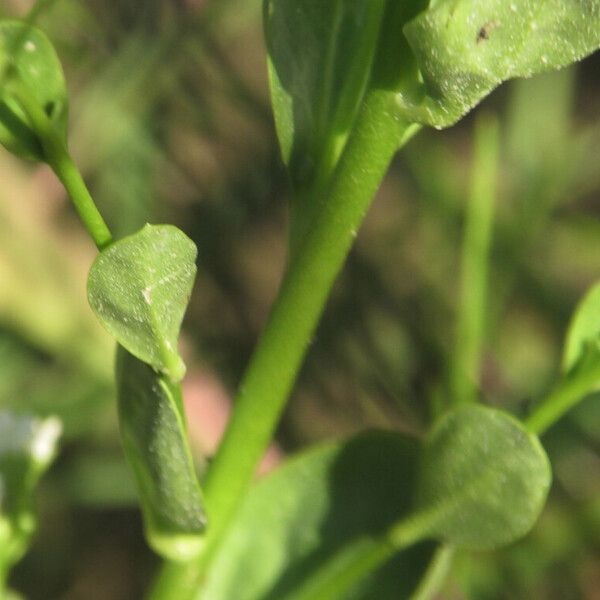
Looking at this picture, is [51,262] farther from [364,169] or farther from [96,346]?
[364,169]

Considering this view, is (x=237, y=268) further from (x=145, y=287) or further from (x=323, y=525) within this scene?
(x=145, y=287)

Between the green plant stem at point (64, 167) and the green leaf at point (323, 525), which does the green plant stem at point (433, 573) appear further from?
the green plant stem at point (64, 167)

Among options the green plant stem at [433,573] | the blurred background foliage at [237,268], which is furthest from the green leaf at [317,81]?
the blurred background foliage at [237,268]

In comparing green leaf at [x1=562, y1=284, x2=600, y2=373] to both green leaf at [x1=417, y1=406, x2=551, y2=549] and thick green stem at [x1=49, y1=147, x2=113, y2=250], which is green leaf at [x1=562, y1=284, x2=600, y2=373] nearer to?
Result: green leaf at [x1=417, y1=406, x2=551, y2=549]

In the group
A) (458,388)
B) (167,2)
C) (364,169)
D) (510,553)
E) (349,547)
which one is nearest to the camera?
(364,169)

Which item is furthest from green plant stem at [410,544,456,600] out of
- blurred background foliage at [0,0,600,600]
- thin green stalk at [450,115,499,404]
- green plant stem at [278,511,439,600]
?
blurred background foliage at [0,0,600,600]


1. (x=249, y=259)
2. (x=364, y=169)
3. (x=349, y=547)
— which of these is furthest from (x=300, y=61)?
(x=249, y=259)

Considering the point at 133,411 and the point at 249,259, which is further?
the point at 249,259
